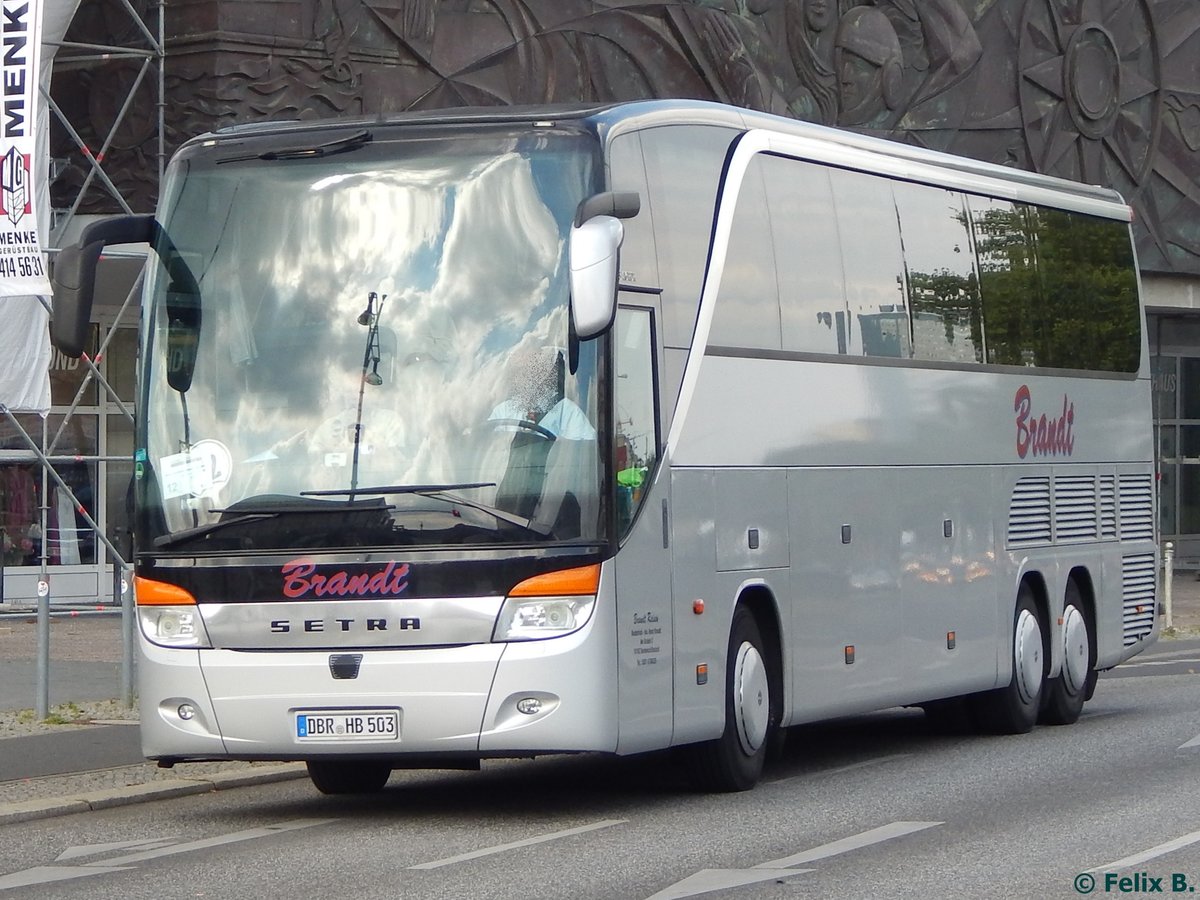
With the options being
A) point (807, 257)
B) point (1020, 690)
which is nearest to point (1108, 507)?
point (1020, 690)

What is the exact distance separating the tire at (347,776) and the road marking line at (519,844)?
1821 millimetres

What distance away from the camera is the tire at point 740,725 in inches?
462

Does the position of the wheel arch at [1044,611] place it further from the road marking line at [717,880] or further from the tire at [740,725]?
the road marking line at [717,880]

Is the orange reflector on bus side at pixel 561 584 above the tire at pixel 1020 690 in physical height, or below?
above

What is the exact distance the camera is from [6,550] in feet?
92.8

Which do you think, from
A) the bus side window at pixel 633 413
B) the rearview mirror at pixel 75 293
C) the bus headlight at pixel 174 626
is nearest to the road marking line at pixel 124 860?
the bus headlight at pixel 174 626

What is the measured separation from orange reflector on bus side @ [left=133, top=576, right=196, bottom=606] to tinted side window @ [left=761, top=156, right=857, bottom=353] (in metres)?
3.76

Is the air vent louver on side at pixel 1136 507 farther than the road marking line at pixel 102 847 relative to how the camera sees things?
Yes

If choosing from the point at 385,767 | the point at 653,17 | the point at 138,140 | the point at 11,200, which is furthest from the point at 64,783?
the point at 653,17

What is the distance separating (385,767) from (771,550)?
7.91ft

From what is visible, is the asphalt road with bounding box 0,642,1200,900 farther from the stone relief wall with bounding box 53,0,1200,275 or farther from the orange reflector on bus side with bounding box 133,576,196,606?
the stone relief wall with bounding box 53,0,1200,275

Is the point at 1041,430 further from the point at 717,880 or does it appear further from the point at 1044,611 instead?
the point at 717,880

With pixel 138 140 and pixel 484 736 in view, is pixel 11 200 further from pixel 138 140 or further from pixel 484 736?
pixel 484 736

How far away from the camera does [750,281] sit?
12266 millimetres
